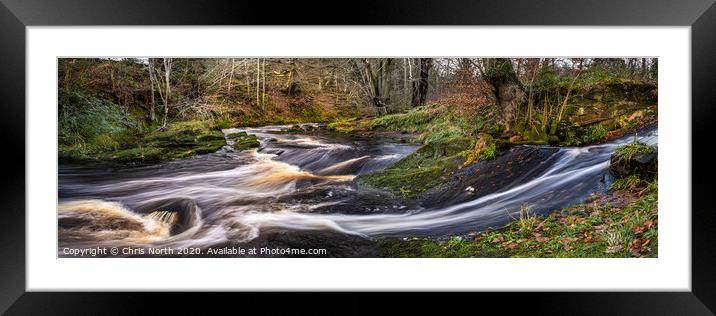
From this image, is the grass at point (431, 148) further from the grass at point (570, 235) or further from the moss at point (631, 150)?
the moss at point (631, 150)

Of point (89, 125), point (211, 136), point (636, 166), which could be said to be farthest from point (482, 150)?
point (89, 125)

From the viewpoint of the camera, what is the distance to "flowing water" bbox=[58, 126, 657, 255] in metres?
3.53

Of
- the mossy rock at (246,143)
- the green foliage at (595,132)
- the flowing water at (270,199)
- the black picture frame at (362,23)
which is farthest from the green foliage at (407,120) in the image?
the green foliage at (595,132)

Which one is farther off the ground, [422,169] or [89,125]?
[89,125]

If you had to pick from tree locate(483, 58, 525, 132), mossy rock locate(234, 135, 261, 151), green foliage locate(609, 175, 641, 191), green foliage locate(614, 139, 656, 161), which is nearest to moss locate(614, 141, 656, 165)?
green foliage locate(614, 139, 656, 161)

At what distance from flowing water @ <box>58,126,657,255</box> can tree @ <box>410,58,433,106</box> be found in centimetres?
37

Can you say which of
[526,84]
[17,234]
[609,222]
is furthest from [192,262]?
[609,222]

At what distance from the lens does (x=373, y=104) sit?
3623mm

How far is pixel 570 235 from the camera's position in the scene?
352 centimetres

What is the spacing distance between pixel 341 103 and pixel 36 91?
84.7 inches

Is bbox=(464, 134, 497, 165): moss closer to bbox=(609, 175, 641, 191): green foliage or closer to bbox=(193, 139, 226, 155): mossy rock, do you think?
bbox=(609, 175, 641, 191): green foliage

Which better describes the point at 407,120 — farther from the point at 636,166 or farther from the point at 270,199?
the point at 636,166

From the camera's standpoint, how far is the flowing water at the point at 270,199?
3531mm

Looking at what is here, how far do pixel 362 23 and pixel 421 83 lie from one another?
2.44 ft
